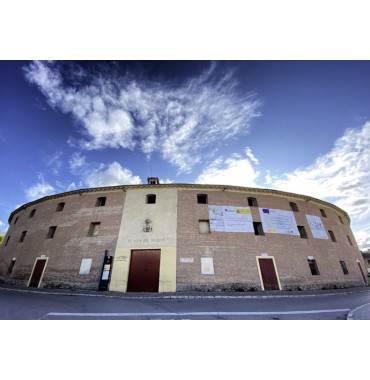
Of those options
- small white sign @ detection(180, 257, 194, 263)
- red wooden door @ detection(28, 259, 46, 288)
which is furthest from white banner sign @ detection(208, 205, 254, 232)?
red wooden door @ detection(28, 259, 46, 288)

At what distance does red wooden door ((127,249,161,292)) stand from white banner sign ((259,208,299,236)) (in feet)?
28.5

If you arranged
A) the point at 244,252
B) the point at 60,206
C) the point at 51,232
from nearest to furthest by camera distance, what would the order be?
1. the point at 244,252
2. the point at 51,232
3. the point at 60,206

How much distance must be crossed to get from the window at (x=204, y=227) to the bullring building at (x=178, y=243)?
0.08 meters

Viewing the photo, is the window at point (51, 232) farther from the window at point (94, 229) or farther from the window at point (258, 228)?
the window at point (258, 228)

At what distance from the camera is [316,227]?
17.1m

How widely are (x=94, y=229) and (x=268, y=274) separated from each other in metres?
13.5

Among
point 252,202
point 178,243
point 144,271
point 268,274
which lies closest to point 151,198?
point 178,243

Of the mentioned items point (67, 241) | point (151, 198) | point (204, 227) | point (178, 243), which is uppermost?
point (151, 198)

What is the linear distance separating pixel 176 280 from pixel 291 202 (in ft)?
41.3

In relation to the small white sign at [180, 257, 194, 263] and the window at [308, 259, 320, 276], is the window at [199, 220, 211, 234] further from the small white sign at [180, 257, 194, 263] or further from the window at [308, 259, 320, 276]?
the window at [308, 259, 320, 276]

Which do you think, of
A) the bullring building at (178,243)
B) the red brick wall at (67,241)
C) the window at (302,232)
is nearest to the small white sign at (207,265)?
the bullring building at (178,243)

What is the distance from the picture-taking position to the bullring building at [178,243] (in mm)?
12758

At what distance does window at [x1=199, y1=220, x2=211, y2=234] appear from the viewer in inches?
561

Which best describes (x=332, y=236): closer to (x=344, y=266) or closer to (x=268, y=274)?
(x=344, y=266)
